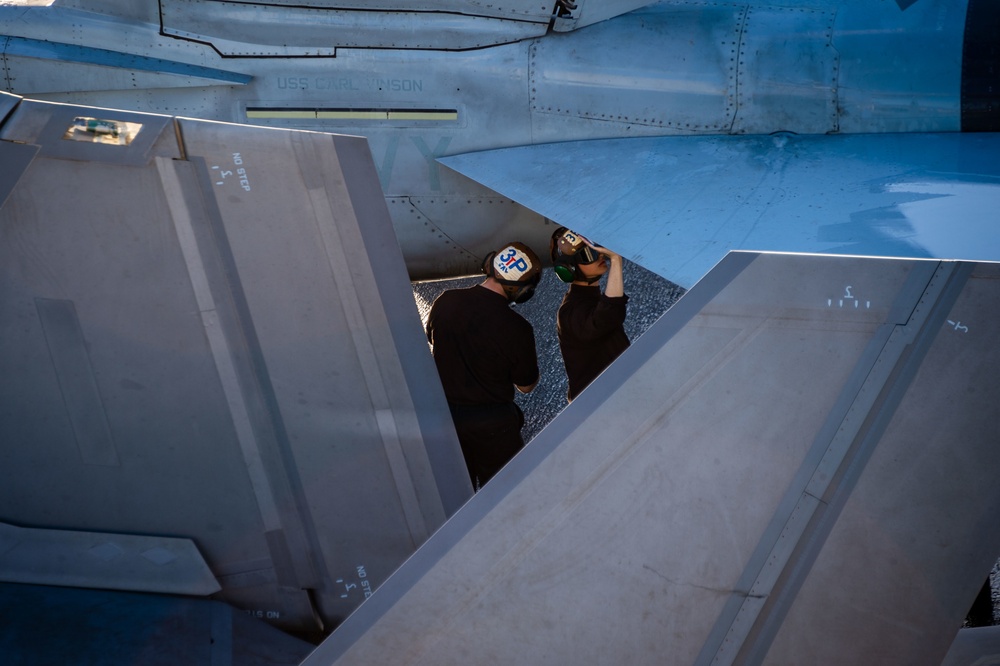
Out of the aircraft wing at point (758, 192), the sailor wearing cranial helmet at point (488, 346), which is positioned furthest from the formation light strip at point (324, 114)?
the sailor wearing cranial helmet at point (488, 346)

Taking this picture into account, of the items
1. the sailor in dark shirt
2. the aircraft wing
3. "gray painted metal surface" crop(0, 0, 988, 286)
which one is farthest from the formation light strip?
the sailor in dark shirt

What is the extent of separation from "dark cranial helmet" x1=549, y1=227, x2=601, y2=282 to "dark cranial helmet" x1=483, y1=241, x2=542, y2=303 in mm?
339

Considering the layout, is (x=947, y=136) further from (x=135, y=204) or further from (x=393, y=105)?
(x=135, y=204)

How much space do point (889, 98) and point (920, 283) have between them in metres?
3.17

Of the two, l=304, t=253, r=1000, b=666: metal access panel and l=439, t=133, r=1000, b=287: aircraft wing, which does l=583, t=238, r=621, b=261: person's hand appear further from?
l=304, t=253, r=1000, b=666: metal access panel

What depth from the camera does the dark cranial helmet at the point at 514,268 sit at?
11.2 feet

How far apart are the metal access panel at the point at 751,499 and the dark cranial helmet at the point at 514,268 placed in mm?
1895

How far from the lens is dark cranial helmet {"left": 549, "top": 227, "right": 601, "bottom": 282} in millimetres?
3748

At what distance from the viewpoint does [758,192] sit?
3.88 m

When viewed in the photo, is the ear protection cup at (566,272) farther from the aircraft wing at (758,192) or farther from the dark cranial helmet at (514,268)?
the dark cranial helmet at (514,268)

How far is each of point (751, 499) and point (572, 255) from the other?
89.6 inches

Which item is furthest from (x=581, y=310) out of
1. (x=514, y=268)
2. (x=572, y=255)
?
(x=514, y=268)

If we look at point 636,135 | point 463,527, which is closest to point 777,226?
point 636,135

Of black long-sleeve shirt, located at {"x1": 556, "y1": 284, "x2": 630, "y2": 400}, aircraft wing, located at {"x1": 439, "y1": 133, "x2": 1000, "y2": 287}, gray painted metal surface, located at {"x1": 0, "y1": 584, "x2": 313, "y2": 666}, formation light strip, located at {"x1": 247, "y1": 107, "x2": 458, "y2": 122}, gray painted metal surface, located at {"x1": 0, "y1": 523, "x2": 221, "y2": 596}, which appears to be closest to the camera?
gray painted metal surface, located at {"x1": 0, "y1": 584, "x2": 313, "y2": 666}
